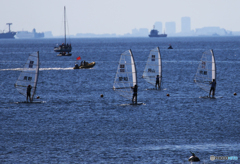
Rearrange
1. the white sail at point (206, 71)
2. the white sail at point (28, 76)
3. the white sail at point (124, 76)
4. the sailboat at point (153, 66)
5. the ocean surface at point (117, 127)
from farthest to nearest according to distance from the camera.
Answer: the sailboat at point (153, 66) < the white sail at point (206, 71) < the white sail at point (28, 76) < the white sail at point (124, 76) < the ocean surface at point (117, 127)

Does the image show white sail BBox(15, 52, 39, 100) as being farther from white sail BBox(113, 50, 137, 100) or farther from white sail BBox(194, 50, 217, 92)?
white sail BBox(194, 50, 217, 92)

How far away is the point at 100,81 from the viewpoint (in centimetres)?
10031

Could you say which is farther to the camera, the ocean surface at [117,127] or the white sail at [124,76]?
the white sail at [124,76]

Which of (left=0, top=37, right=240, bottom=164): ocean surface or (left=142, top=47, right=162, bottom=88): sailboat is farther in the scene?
(left=142, top=47, right=162, bottom=88): sailboat

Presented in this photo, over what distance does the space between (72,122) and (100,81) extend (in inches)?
1849

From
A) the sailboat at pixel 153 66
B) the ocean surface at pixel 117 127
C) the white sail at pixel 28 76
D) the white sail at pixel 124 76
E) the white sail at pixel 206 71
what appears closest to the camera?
the ocean surface at pixel 117 127

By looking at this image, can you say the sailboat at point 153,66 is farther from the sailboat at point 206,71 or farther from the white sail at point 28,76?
the white sail at point 28,76

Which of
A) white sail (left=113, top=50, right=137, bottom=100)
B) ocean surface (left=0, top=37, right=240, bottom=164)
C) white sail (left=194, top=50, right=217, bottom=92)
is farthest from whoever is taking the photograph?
white sail (left=194, top=50, right=217, bottom=92)

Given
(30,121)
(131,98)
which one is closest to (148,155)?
(30,121)

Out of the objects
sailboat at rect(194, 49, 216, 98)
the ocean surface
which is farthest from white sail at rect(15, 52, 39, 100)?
sailboat at rect(194, 49, 216, 98)

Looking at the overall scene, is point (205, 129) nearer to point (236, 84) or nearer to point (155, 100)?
point (155, 100)

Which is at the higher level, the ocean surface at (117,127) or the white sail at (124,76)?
the white sail at (124,76)

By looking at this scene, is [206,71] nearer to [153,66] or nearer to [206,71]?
[206,71]

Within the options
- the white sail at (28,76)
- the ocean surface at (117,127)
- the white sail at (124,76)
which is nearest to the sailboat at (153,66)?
the ocean surface at (117,127)
